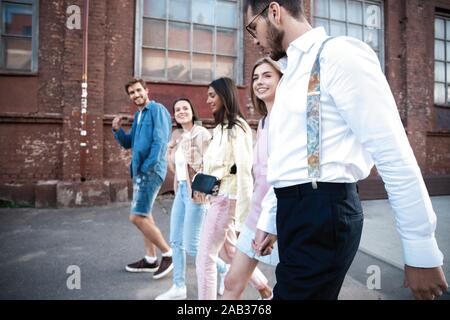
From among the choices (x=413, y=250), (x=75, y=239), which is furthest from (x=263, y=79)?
(x=75, y=239)

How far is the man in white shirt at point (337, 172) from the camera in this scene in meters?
1.07

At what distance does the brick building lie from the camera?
20.5 feet

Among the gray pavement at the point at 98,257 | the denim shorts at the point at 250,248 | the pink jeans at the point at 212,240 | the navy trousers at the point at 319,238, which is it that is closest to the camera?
the navy trousers at the point at 319,238

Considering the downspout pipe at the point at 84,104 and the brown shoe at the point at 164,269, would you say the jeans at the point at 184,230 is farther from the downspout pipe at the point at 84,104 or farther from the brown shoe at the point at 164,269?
the downspout pipe at the point at 84,104

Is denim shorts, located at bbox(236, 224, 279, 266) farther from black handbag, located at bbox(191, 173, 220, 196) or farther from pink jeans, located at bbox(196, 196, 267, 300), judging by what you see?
black handbag, located at bbox(191, 173, 220, 196)

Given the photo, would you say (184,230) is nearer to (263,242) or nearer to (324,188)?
(263,242)

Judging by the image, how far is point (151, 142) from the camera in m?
3.30

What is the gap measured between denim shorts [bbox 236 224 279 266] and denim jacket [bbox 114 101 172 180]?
150 cm

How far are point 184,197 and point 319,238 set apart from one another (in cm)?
186

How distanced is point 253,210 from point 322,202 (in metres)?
1.01

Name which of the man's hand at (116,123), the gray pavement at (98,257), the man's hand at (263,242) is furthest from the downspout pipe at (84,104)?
the man's hand at (263,242)

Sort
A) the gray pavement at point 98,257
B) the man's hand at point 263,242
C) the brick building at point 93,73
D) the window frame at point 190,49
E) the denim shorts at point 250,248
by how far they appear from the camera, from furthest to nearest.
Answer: the window frame at point 190,49 < the brick building at point 93,73 < the gray pavement at point 98,257 < the denim shorts at point 250,248 < the man's hand at point 263,242

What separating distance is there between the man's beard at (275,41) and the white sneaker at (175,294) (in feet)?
7.11

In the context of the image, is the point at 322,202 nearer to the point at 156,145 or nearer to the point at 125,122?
the point at 156,145
